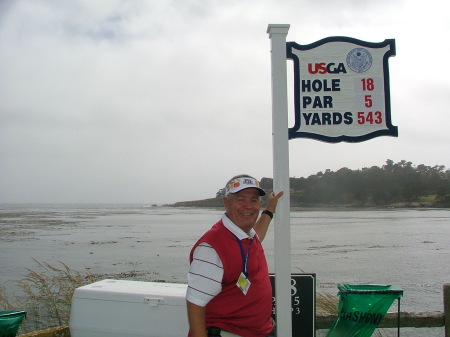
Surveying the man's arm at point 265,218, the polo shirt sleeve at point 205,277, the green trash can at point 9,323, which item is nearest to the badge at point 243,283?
the polo shirt sleeve at point 205,277

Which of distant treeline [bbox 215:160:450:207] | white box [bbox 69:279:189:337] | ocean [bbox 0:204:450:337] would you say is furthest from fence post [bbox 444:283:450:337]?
distant treeline [bbox 215:160:450:207]

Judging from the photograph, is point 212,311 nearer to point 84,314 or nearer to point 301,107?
point 84,314

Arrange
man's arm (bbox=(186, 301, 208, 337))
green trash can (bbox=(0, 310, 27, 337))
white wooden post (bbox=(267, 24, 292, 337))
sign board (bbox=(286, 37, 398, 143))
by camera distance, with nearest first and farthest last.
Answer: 1. man's arm (bbox=(186, 301, 208, 337))
2. white wooden post (bbox=(267, 24, 292, 337))
3. sign board (bbox=(286, 37, 398, 143))
4. green trash can (bbox=(0, 310, 27, 337))

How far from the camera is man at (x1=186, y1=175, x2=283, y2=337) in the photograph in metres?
2.66

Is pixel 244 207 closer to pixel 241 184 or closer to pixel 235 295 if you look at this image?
pixel 241 184

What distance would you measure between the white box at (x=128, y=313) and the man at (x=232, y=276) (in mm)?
918

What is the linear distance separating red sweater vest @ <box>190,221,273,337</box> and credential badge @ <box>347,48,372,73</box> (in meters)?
1.64

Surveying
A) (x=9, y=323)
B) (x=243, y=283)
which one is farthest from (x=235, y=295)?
(x=9, y=323)

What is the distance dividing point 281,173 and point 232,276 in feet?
3.63

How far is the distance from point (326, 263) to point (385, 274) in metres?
2.50

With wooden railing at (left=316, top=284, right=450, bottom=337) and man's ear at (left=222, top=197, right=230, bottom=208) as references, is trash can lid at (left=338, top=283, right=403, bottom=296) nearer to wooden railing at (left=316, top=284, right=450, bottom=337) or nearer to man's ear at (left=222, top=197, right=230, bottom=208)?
wooden railing at (left=316, top=284, right=450, bottom=337)

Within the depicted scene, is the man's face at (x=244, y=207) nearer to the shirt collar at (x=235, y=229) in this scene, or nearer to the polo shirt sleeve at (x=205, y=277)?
the shirt collar at (x=235, y=229)

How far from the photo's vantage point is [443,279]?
1438 centimetres

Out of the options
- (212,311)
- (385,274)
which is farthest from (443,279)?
(212,311)
